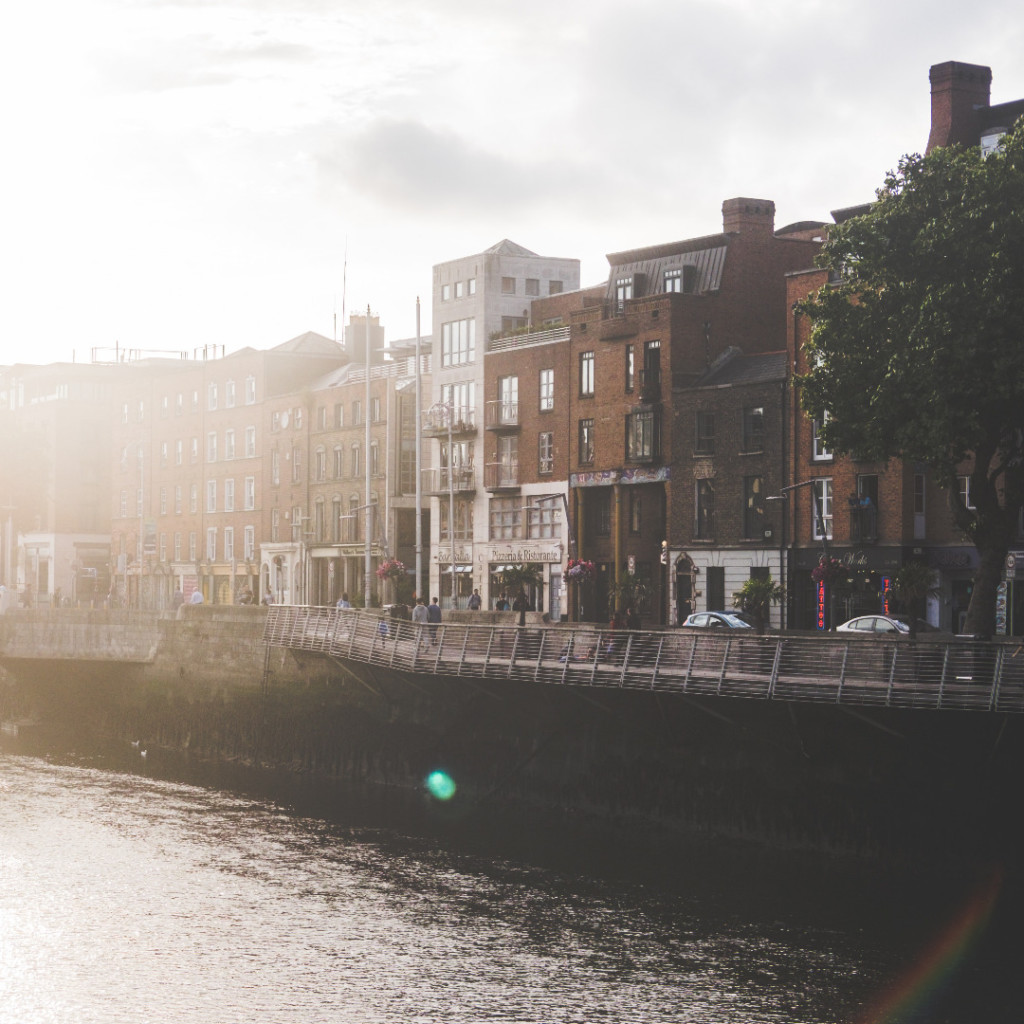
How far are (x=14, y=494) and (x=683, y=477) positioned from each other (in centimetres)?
6844

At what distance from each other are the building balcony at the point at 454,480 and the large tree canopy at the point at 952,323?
44.1 meters

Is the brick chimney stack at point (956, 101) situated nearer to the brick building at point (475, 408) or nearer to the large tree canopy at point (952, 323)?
the large tree canopy at point (952, 323)

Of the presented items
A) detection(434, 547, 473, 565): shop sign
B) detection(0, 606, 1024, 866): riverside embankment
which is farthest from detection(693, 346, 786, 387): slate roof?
detection(0, 606, 1024, 866): riverside embankment

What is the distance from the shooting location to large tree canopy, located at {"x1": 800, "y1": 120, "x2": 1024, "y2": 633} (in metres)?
43.8

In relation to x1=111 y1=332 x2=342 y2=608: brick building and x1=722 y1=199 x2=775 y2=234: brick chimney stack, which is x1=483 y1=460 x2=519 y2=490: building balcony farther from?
x1=111 y1=332 x2=342 y2=608: brick building

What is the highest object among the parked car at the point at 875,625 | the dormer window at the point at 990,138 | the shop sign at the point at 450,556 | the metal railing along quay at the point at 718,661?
the dormer window at the point at 990,138

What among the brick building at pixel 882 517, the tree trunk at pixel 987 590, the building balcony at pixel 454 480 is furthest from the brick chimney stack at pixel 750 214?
the tree trunk at pixel 987 590

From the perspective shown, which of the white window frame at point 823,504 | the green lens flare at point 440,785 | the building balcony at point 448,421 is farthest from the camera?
the building balcony at point 448,421

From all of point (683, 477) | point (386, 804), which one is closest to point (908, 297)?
point (386, 804)

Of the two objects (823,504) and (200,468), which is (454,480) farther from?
(200,468)

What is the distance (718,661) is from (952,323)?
1131 cm

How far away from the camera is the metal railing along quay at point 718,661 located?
117ft

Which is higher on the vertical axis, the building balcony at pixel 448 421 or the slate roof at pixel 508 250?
the slate roof at pixel 508 250

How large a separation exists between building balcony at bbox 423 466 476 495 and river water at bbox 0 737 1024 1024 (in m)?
45.0
